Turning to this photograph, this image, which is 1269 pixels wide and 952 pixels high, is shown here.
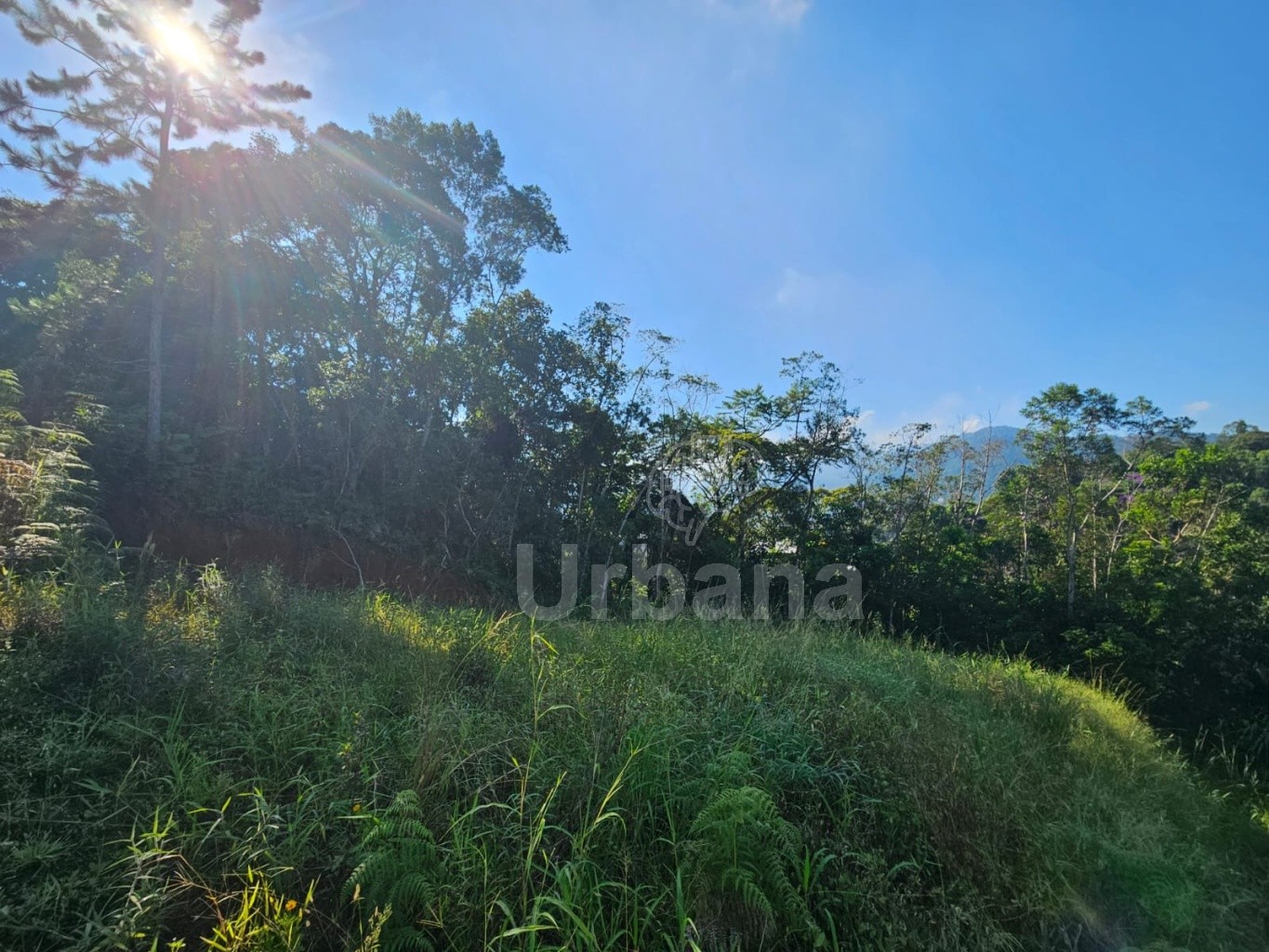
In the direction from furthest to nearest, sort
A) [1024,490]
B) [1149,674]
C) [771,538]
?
[1024,490] < [771,538] < [1149,674]

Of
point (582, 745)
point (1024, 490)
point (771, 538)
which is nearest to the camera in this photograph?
point (582, 745)

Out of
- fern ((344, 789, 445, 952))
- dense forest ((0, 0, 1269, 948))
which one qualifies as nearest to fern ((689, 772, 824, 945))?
fern ((344, 789, 445, 952))

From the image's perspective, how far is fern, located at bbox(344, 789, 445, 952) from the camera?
144 cm

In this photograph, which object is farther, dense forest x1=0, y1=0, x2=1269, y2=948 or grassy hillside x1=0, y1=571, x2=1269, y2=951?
dense forest x1=0, y1=0, x2=1269, y2=948

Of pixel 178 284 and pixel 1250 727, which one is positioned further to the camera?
pixel 178 284

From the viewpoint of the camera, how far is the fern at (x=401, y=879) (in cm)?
144

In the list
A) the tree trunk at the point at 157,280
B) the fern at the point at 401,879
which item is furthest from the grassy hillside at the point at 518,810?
the tree trunk at the point at 157,280

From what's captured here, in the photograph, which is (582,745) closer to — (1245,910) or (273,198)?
(1245,910)

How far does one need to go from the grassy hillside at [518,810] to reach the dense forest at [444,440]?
4.00 m

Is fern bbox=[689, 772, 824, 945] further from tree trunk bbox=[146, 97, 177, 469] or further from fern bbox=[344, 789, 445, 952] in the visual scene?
tree trunk bbox=[146, 97, 177, 469]

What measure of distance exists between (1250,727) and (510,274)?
11811 mm

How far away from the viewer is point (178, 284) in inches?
299

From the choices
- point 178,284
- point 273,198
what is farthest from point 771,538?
point 178,284

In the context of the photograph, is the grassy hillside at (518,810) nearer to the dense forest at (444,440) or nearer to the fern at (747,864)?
the fern at (747,864)
